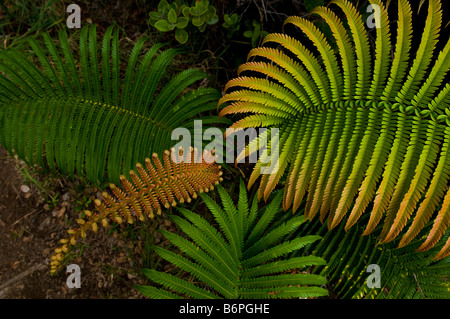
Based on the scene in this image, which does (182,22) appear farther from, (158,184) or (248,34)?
(158,184)

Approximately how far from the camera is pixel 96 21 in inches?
129

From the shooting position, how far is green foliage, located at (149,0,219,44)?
8.83ft

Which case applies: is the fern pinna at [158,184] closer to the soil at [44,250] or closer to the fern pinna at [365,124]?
Result: the fern pinna at [365,124]

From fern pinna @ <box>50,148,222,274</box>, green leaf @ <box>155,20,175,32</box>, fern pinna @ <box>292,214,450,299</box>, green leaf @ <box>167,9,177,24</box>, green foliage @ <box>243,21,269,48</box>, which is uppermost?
green leaf @ <box>167,9,177,24</box>

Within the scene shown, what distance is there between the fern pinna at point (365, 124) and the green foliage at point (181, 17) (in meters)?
0.90

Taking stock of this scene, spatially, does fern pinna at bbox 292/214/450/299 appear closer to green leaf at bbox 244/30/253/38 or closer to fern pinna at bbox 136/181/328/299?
fern pinna at bbox 136/181/328/299

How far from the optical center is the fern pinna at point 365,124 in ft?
5.92

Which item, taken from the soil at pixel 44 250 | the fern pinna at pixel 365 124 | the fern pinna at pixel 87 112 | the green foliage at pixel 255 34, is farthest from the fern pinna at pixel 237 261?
the green foliage at pixel 255 34

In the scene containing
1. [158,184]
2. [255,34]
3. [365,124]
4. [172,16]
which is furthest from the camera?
[255,34]

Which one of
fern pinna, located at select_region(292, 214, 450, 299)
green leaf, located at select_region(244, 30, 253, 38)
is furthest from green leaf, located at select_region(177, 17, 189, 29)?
fern pinna, located at select_region(292, 214, 450, 299)

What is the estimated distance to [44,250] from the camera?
300 cm

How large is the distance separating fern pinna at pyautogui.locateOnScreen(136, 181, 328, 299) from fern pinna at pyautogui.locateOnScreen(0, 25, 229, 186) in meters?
0.62

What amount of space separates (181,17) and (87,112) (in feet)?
3.46

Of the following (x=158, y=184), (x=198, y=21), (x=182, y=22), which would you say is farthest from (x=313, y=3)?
(x=158, y=184)
